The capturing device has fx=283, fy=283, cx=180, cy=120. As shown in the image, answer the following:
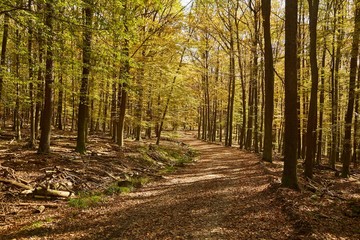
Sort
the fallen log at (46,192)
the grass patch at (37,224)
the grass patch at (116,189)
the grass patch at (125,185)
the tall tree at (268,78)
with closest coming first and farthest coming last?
the grass patch at (37,224), the fallen log at (46,192), the grass patch at (116,189), the grass patch at (125,185), the tall tree at (268,78)

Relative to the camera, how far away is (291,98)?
9398 millimetres

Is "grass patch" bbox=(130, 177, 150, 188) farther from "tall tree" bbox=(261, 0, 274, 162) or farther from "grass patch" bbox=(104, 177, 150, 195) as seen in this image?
"tall tree" bbox=(261, 0, 274, 162)

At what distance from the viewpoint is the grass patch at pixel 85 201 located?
8625mm

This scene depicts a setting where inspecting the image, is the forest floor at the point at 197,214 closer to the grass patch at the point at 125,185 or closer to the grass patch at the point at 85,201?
the grass patch at the point at 85,201

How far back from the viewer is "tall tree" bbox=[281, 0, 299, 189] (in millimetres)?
9305

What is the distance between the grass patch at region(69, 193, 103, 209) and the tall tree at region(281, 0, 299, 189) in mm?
6205

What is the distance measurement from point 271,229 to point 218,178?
641cm

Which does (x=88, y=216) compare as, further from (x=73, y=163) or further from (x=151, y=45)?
(x=151, y=45)

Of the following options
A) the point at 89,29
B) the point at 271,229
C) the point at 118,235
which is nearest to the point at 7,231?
the point at 118,235

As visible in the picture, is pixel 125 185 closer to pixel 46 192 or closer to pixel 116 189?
pixel 116 189

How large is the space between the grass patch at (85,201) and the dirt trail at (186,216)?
1.14 feet

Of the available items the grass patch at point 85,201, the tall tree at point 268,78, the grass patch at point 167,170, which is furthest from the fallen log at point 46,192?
the tall tree at point 268,78

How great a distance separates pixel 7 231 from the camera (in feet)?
21.8

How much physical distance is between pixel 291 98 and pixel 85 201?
746 centimetres
